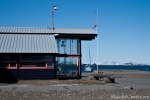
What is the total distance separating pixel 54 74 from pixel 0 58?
5721 millimetres

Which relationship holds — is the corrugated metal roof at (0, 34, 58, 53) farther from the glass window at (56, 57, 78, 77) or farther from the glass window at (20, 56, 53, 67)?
the glass window at (56, 57, 78, 77)

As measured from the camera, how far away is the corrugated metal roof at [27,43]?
28.2 m

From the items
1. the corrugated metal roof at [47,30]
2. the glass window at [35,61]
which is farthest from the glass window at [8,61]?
the corrugated metal roof at [47,30]

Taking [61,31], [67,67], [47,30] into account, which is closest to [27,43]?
[47,30]

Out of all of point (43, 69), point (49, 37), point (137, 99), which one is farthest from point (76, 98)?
point (49, 37)

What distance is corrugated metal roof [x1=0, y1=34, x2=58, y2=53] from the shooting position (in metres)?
28.2

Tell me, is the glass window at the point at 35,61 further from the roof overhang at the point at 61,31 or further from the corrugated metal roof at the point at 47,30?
the corrugated metal roof at the point at 47,30

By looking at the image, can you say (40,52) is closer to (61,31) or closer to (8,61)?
(8,61)

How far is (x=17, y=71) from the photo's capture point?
2800 cm

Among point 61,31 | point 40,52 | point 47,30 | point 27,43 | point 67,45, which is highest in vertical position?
point 47,30

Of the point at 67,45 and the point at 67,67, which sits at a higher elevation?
the point at 67,45

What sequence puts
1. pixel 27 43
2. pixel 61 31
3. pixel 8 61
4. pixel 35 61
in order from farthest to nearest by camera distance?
pixel 61 31, pixel 27 43, pixel 35 61, pixel 8 61

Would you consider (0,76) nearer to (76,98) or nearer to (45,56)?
(45,56)

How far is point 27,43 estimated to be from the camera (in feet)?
96.7
